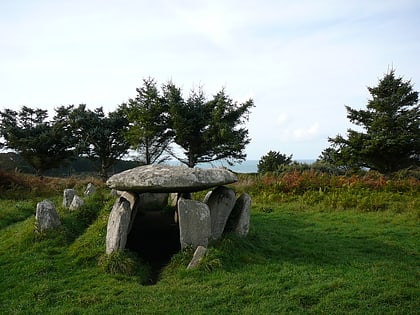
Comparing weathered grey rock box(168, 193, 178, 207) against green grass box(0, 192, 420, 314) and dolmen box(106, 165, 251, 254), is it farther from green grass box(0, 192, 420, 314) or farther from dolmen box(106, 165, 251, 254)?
dolmen box(106, 165, 251, 254)

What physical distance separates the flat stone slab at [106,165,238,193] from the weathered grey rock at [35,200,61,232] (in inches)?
96.8

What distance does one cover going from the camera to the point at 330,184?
58.1 feet

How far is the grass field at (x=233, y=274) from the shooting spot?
5.96 metres

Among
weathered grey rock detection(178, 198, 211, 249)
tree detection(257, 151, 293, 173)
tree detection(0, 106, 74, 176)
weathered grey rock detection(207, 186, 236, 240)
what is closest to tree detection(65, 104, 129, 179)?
tree detection(0, 106, 74, 176)

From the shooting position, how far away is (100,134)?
29.7m

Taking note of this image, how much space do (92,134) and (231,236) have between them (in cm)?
2308

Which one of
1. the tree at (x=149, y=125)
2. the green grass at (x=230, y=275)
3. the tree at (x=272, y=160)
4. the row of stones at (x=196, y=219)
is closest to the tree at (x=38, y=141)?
the tree at (x=149, y=125)

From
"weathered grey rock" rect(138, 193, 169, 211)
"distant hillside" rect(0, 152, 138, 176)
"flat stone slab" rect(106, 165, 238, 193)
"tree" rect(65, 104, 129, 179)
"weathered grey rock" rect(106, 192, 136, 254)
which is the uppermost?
"tree" rect(65, 104, 129, 179)

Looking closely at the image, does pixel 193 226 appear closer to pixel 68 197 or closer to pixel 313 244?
pixel 313 244

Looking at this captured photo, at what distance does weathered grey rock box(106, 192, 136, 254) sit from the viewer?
27.0ft

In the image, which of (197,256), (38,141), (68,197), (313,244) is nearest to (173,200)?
(68,197)

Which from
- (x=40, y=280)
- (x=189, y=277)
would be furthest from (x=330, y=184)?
(x=40, y=280)

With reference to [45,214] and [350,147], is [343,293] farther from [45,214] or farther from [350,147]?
[350,147]

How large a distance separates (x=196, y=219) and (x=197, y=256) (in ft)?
2.76
